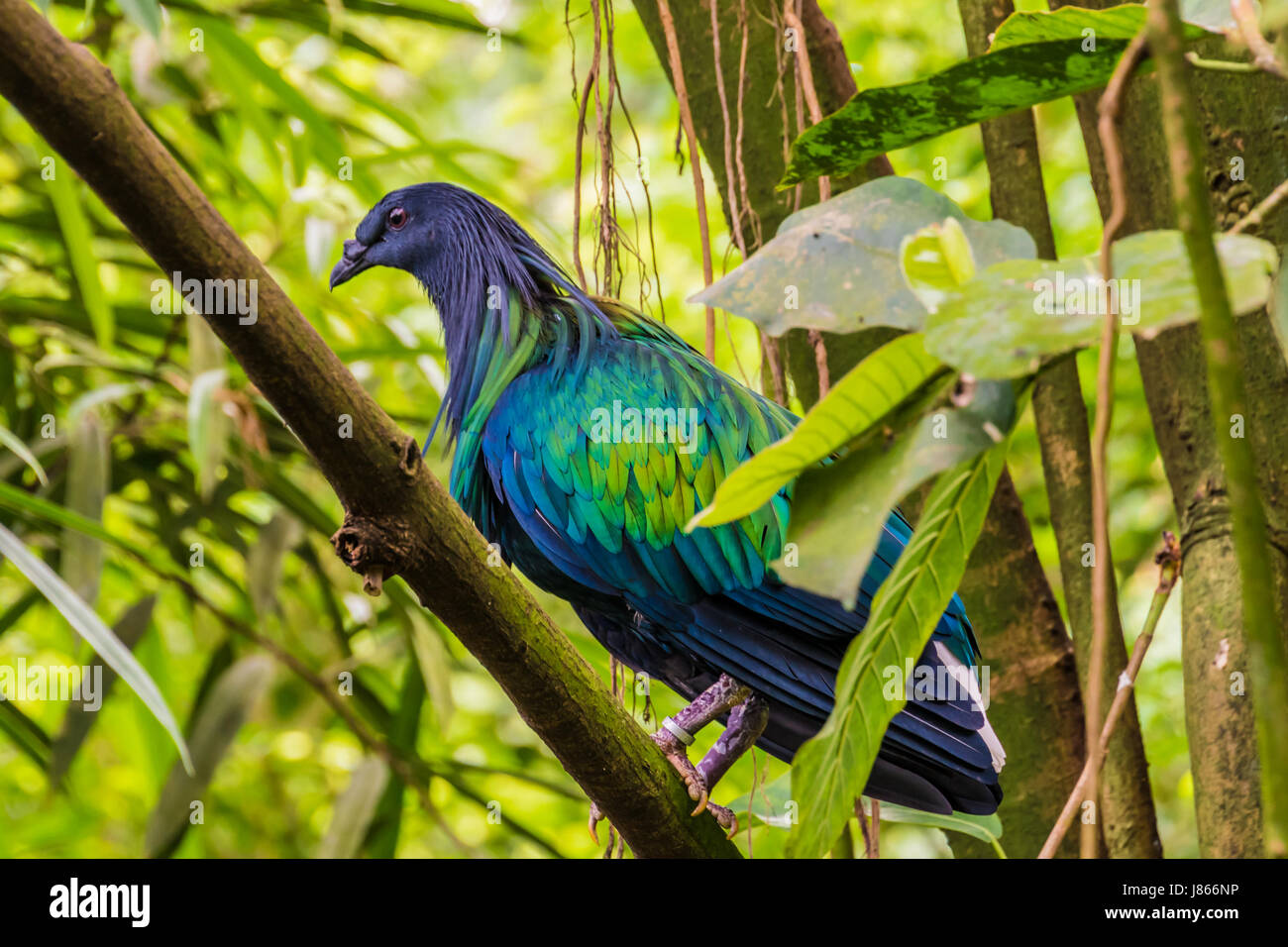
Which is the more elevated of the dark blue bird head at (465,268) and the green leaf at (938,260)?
the dark blue bird head at (465,268)

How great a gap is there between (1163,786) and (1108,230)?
422 centimetres

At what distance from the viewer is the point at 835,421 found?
0.74m

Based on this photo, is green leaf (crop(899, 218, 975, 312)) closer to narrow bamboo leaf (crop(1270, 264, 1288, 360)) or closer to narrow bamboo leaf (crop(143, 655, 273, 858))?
narrow bamboo leaf (crop(1270, 264, 1288, 360))

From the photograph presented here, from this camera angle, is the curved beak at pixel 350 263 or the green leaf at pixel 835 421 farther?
the curved beak at pixel 350 263

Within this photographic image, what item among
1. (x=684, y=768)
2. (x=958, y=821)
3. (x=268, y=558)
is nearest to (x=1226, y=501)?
(x=958, y=821)

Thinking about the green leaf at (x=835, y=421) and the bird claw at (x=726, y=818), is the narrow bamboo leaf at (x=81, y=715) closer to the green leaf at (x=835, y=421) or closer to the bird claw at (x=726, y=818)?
the bird claw at (x=726, y=818)

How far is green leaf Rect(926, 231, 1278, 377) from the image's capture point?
2.10 feet

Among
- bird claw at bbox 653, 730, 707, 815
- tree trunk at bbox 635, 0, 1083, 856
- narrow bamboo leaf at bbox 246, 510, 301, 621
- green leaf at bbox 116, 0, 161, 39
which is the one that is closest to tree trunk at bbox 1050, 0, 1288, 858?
tree trunk at bbox 635, 0, 1083, 856

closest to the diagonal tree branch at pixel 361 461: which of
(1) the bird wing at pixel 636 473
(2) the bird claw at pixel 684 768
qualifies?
(2) the bird claw at pixel 684 768

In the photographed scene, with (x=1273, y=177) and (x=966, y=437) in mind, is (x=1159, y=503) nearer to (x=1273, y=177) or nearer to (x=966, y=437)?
(x=1273, y=177)

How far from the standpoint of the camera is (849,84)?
79.5 inches

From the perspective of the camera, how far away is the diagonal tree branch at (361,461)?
0.80 meters

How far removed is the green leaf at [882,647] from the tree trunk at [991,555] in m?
1.14
